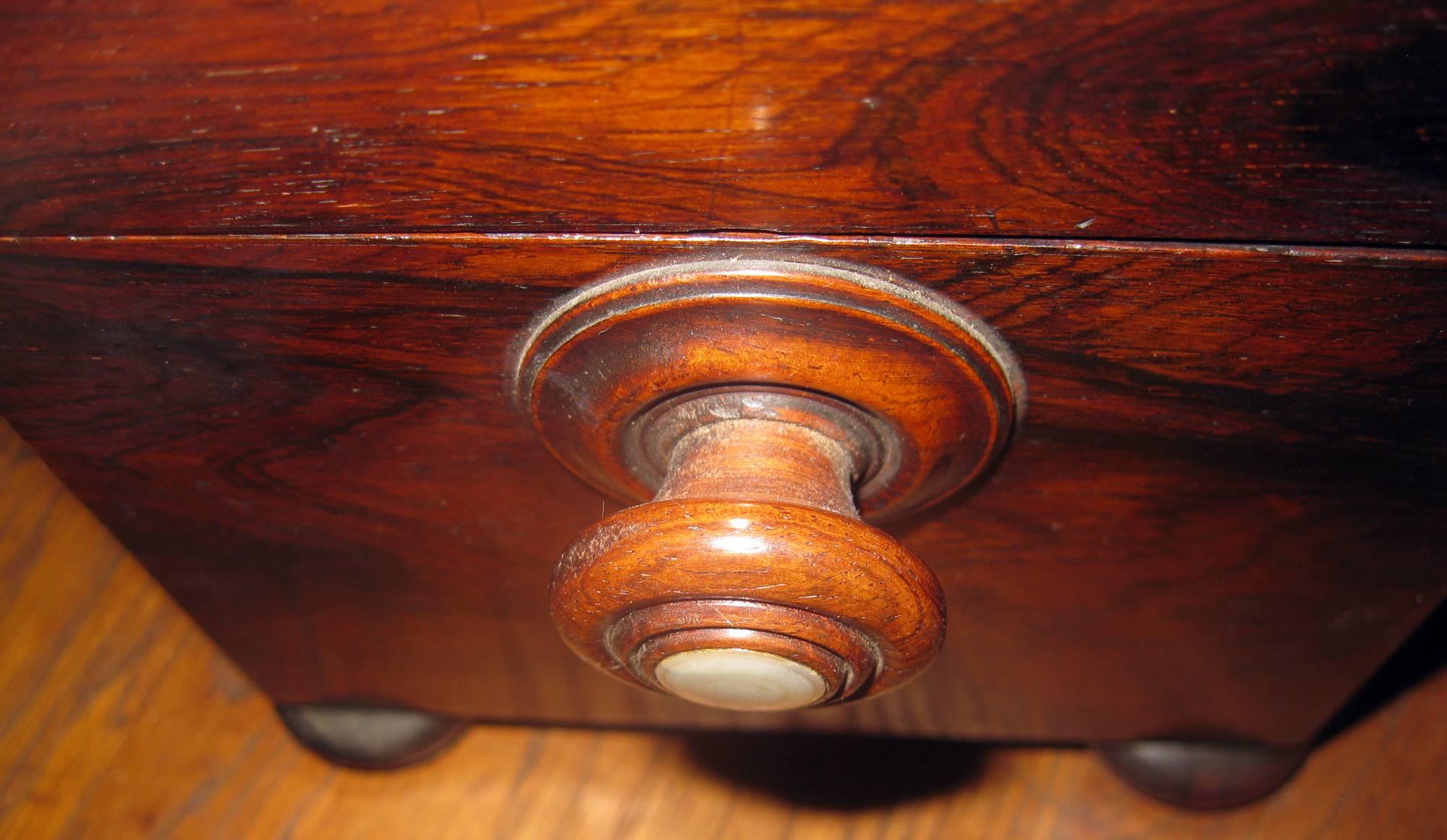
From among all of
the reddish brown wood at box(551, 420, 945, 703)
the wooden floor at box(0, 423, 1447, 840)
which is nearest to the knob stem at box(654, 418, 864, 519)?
the reddish brown wood at box(551, 420, 945, 703)

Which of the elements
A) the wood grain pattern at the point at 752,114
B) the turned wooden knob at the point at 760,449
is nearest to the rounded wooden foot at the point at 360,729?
the turned wooden knob at the point at 760,449

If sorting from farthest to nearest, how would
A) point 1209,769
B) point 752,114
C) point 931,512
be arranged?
point 1209,769 → point 931,512 → point 752,114

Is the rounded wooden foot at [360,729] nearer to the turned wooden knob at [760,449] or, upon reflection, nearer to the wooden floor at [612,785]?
the wooden floor at [612,785]

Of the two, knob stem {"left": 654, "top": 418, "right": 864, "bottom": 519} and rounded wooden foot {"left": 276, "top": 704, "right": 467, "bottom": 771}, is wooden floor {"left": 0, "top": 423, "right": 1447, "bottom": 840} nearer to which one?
rounded wooden foot {"left": 276, "top": 704, "right": 467, "bottom": 771}

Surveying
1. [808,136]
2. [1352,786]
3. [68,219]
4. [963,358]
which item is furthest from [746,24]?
[1352,786]

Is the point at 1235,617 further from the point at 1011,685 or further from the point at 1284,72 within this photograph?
the point at 1284,72

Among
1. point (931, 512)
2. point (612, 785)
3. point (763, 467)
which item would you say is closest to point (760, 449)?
point (763, 467)

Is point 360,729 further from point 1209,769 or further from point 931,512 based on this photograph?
point 1209,769
